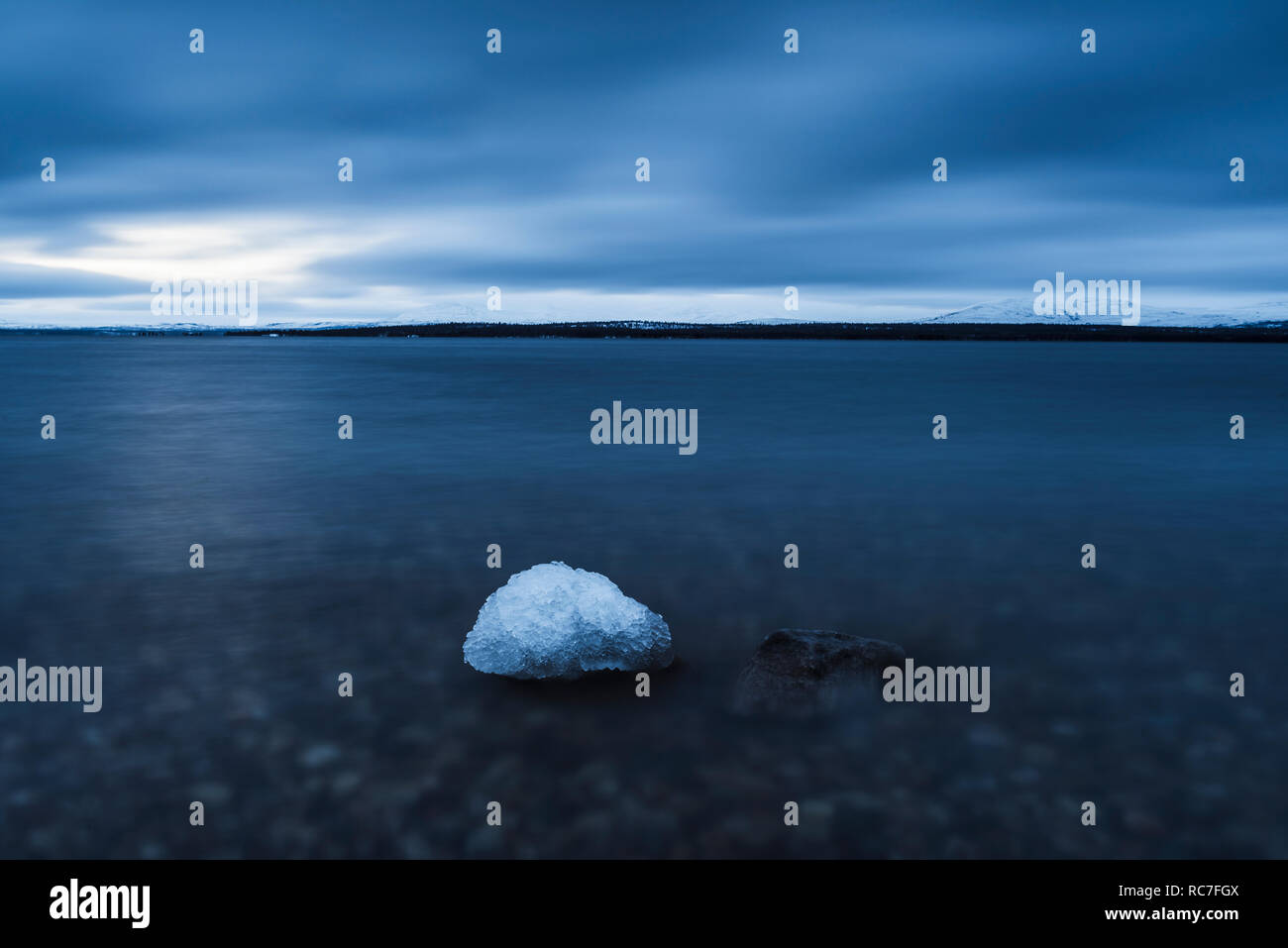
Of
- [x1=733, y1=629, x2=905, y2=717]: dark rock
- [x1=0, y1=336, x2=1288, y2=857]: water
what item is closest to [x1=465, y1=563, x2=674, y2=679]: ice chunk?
[x1=0, y1=336, x2=1288, y2=857]: water

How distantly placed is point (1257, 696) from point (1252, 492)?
13214 millimetres

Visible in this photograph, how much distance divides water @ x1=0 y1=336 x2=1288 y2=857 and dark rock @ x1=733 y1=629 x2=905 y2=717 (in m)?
0.25

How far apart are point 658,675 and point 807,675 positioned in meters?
1.45

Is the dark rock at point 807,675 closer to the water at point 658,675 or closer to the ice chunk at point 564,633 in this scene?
the water at point 658,675

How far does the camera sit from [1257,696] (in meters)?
8.31

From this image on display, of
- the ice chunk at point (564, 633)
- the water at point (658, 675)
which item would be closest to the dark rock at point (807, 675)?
the water at point (658, 675)

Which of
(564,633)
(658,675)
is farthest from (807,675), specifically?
(564,633)

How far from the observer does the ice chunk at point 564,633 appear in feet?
27.3

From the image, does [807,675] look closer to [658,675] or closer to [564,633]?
[658,675]

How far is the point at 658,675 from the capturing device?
855 centimetres
